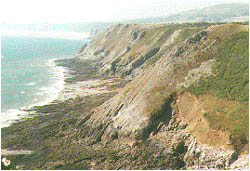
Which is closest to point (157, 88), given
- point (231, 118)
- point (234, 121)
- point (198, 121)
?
point (198, 121)

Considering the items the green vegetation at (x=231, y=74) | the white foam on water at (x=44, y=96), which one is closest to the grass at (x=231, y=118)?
the green vegetation at (x=231, y=74)

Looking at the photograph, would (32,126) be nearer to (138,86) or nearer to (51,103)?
(51,103)

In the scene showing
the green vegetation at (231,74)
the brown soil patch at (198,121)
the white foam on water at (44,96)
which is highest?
the green vegetation at (231,74)

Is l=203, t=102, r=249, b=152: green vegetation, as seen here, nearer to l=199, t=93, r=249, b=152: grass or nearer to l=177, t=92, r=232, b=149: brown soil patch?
l=199, t=93, r=249, b=152: grass

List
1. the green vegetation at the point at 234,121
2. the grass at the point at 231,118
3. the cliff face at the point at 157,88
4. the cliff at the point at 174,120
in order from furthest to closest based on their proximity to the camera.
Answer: the cliff face at the point at 157,88 → the cliff at the point at 174,120 → the grass at the point at 231,118 → the green vegetation at the point at 234,121

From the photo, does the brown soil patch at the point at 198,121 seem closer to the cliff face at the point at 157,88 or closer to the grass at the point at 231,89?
the grass at the point at 231,89

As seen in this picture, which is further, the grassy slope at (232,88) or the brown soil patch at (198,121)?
the grassy slope at (232,88)

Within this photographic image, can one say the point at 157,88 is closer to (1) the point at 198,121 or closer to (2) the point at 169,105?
(2) the point at 169,105
